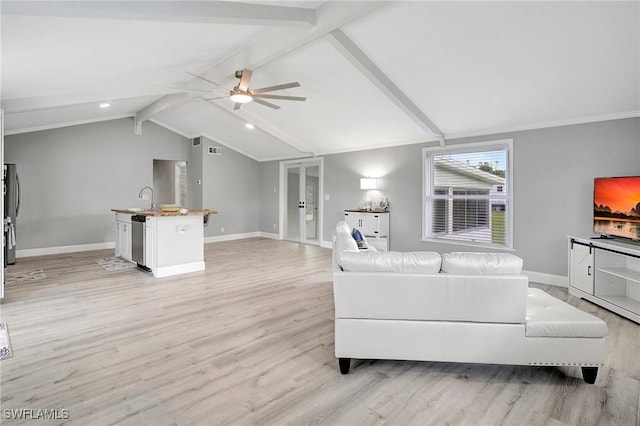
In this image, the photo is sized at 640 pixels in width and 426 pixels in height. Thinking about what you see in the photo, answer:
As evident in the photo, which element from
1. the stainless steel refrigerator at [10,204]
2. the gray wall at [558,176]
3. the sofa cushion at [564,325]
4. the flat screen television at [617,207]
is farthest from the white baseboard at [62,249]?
the flat screen television at [617,207]

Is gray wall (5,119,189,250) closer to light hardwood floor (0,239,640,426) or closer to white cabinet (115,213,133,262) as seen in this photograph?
white cabinet (115,213,133,262)

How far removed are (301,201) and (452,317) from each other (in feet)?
22.1

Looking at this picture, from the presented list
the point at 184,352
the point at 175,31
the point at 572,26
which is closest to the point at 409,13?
the point at 572,26

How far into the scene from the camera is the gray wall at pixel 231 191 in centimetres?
852

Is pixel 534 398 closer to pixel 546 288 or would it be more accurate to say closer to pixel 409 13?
pixel 546 288

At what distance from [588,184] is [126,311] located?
568 centimetres

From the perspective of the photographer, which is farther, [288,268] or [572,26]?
[288,268]

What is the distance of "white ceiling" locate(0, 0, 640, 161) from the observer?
112 inches

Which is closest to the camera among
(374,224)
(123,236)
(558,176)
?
(558,176)

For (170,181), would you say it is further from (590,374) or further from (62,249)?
(590,374)

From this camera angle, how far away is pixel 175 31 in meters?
3.35

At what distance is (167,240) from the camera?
4.98 meters

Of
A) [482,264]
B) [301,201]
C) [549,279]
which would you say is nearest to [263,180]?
[301,201]

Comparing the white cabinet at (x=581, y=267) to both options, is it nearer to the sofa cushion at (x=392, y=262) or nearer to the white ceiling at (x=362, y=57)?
the white ceiling at (x=362, y=57)
